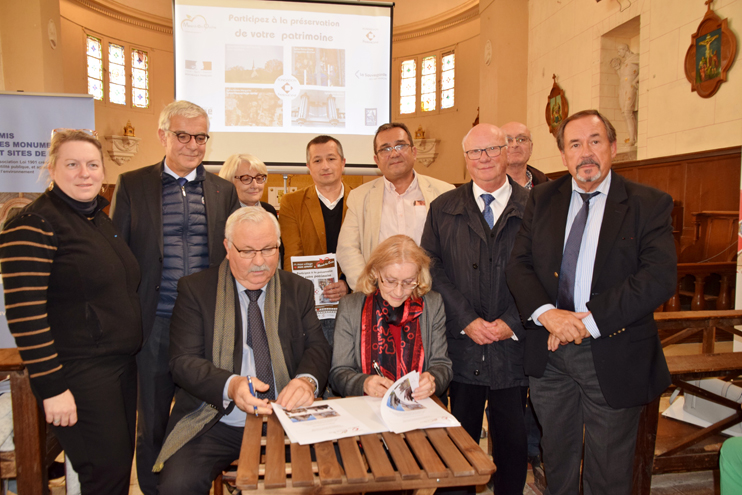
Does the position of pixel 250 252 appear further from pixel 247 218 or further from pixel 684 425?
pixel 684 425

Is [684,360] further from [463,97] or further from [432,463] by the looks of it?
[463,97]

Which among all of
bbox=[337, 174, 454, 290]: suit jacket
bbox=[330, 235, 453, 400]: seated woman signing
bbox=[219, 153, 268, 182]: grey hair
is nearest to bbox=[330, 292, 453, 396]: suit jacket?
bbox=[330, 235, 453, 400]: seated woman signing

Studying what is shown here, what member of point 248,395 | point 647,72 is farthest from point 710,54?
point 248,395

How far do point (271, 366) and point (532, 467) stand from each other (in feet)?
6.15

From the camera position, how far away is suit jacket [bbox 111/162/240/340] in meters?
2.33

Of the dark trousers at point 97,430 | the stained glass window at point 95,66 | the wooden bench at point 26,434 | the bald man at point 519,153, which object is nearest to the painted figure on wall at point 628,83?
the bald man at point 519,153

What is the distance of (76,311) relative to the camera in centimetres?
188

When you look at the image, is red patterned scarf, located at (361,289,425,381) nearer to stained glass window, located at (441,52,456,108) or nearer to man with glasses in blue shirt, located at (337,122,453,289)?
man with glasses in blue shirt, located at (337,122,453,289)

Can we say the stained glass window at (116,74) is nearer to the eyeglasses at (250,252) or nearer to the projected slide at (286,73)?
the projected slide at (286,73)

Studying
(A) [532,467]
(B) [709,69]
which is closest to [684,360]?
(A) [532,467]

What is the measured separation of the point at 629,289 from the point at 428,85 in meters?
14.0

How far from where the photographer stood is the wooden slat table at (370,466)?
4.41ft

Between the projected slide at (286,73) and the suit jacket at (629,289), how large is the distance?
2.89 meters

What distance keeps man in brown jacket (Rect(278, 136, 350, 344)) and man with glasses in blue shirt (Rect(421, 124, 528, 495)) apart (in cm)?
88
